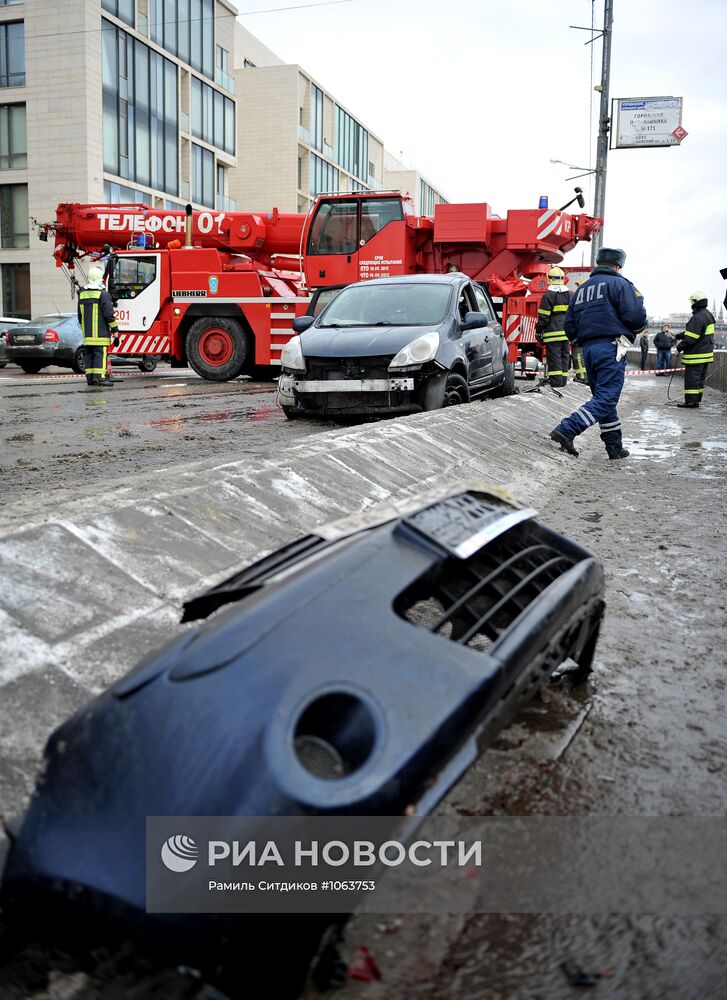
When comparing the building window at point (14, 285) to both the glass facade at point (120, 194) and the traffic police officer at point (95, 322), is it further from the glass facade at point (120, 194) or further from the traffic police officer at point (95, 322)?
the traffic police officer at point (95, 322)

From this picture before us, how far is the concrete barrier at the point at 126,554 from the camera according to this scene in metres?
2.30

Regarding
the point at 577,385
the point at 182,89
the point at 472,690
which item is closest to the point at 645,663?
the point at 472,690

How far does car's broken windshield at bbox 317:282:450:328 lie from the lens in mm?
9047

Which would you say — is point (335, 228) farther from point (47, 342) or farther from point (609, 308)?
point (609, 308)

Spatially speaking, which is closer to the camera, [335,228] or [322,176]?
[335,228]

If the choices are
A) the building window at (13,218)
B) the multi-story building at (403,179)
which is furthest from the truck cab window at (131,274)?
the multi-story building at (403,179)

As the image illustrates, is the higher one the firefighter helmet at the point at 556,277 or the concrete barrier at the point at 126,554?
the firefighter helmet at the point at 556,277

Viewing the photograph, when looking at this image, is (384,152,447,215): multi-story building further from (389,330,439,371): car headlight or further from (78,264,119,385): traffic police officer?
(389,330,439,371): car headlight

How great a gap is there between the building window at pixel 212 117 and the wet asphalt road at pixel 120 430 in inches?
1313

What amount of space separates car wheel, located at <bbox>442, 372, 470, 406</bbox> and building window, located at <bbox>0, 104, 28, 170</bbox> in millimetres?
32747

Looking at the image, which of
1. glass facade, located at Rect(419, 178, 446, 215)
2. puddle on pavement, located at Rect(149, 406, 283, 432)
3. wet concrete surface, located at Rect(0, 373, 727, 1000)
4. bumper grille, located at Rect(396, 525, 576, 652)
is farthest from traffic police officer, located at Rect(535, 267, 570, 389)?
glass facade, located at Rect(419, 178, 446, 215)

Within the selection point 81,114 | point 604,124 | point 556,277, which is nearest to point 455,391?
point 556,277

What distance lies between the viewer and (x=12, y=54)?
35.7m

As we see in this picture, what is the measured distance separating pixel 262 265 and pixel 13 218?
24.1m
